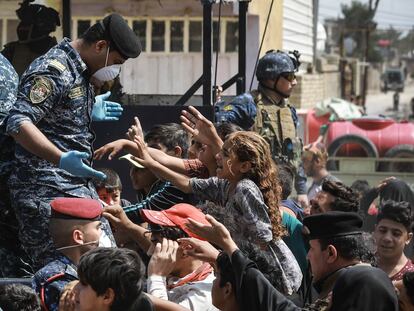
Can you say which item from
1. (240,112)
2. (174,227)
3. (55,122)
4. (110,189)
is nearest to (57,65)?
(55,122)

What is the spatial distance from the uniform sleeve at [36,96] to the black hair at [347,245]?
Answer: 60.2 inches

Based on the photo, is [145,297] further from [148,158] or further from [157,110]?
[157,110]

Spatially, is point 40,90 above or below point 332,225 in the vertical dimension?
above

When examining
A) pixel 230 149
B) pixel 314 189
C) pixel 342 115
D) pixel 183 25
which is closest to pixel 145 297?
pixel 230 149

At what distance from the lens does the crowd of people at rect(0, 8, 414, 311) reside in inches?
184

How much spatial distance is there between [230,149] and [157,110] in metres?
2.28

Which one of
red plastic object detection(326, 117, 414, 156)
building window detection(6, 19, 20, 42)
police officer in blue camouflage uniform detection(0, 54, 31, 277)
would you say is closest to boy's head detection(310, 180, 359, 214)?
police officer in blue camouflage uniform detection(0, 54, 31, 277)

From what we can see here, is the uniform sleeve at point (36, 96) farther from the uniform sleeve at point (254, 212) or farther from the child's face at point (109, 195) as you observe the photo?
the child's face at point (109, 195)

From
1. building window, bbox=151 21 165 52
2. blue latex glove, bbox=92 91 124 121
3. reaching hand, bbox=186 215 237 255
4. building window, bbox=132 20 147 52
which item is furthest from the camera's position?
building window, bbox=151 21 165 52

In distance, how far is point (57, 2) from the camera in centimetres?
904

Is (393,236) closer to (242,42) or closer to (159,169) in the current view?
(159,169)

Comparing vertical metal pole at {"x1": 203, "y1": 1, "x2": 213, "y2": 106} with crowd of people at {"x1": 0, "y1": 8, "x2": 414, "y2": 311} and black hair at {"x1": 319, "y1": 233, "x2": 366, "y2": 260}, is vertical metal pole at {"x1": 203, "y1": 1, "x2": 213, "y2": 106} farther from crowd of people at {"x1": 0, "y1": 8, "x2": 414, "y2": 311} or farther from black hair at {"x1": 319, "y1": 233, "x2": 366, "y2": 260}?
black hair at {"x1": 319, "y1": 233, "x2": 366, "y2": 260}

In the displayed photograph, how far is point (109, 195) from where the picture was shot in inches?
273

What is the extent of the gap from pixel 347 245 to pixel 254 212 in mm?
736
